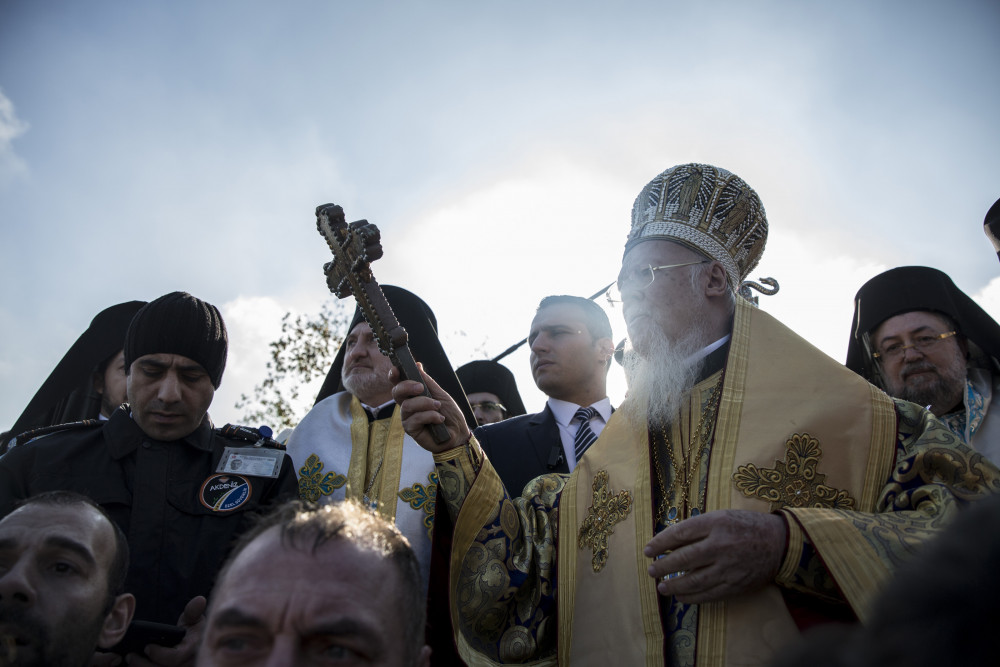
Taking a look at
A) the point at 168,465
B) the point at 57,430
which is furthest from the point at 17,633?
the point at 57,430

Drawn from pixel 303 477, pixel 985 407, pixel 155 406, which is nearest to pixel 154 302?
pixel 155 406

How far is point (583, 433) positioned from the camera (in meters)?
5.34

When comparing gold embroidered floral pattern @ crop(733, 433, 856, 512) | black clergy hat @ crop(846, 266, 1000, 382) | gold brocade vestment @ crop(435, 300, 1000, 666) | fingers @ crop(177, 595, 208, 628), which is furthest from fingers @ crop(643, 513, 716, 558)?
black clergy hat @ crop(846, 266, 1000, 382)

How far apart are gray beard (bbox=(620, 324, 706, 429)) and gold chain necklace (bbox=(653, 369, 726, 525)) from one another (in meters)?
0.13

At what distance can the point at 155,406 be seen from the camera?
3609 mm

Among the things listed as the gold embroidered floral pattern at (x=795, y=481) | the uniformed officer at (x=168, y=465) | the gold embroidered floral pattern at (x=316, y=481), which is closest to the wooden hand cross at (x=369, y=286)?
the uniformed officer at (x=168, y=465)

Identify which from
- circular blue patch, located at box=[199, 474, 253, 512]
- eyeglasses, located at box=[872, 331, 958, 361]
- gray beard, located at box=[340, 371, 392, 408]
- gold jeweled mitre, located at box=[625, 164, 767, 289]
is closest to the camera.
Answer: circular blue patch, located at box=[199, 474, 253, 512]

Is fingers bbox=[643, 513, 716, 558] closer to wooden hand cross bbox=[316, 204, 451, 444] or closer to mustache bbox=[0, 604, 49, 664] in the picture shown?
wooden hand cross bbox=[316, 204, 451, 444]

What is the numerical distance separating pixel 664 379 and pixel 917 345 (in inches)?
97.5

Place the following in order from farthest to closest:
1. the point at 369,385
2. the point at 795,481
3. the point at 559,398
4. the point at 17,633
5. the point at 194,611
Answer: the point at 559,398, the point at 369,385, the point at 795,481, the point at 194,611, the point at 17,633

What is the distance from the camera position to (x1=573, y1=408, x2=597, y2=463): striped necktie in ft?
17.2

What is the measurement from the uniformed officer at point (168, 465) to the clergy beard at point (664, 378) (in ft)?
5.66

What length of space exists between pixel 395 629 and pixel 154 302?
8.94ft

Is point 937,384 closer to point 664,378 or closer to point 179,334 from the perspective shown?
point 664,378
